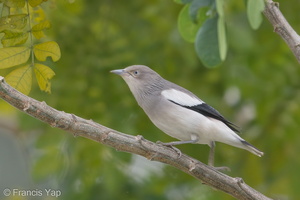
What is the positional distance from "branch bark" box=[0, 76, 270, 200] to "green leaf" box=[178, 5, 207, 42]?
0.92m

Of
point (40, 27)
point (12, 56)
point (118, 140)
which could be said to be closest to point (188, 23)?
point (40, 27)

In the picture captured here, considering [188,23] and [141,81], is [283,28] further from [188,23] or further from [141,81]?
[141,81]

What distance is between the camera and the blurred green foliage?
6.47m

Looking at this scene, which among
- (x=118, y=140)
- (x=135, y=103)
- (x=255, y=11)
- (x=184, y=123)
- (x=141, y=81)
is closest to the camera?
(x=255, y=11)

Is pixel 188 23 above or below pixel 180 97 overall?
above

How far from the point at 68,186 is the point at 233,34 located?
2490 millimetres

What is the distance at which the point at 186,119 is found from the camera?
14.9 ft

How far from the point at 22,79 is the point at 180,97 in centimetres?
144

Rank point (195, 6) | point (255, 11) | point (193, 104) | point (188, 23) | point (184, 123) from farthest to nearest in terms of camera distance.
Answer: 1. point (193, 104)
2. point (184, 123)
3. point (188, 23)
4. point (195, 6)
5. point (255, 11)

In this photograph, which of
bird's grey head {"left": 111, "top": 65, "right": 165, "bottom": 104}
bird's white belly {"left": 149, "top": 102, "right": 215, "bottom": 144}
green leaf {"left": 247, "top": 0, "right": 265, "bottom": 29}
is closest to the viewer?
green leaf {"left": 247, "top": 0, "right": 265, "bottom": 29}

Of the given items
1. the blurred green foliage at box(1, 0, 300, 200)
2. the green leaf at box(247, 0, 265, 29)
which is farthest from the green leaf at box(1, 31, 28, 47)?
the blurred green foliage at box(1, 0, 300, 200)

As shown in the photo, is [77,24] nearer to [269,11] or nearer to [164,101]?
[164,101]

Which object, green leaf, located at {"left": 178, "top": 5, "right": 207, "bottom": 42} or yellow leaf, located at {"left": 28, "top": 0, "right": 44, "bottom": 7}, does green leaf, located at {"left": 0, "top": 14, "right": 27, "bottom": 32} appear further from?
green leaf, located at {"left": 178, "top": 5, "right": 207, "bottom": 42}

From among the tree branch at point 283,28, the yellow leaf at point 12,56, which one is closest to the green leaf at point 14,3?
the yellow leaf at point 12,56
